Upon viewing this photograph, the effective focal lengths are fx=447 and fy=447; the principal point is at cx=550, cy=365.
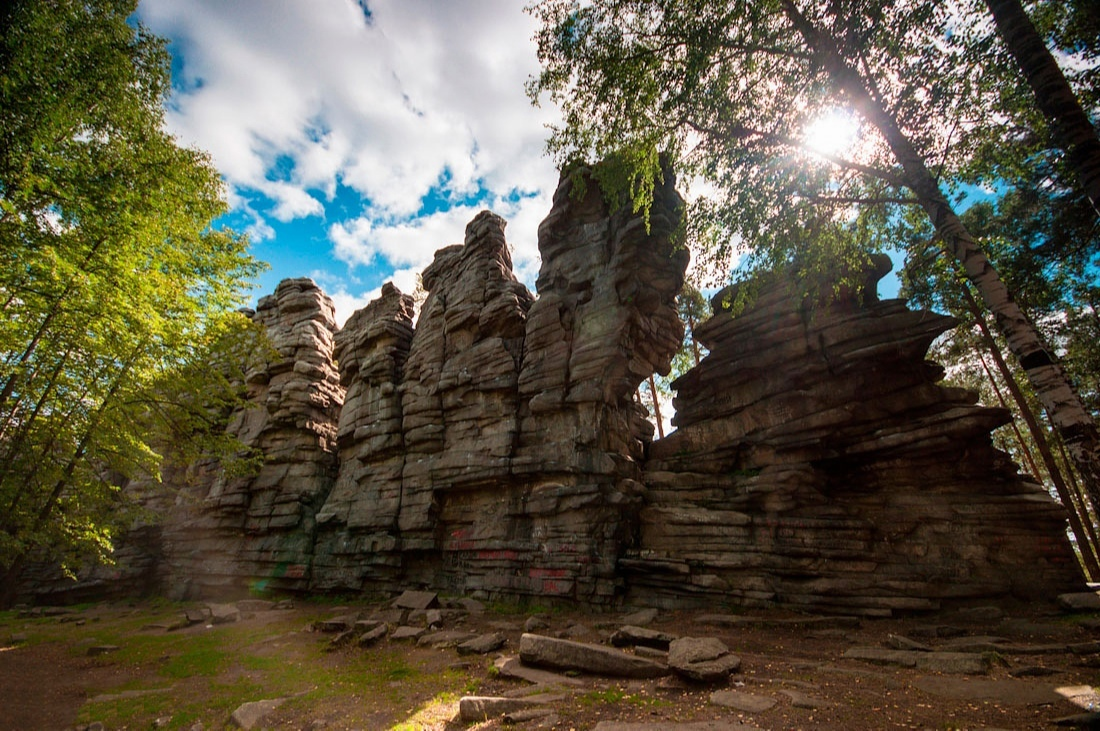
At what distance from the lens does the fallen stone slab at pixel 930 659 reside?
8.27 m

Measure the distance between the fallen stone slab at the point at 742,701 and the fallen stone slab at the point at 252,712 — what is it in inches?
327

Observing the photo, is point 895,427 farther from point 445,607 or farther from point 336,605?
point 336,605

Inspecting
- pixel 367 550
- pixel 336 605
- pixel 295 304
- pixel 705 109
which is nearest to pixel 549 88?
pixel 705 109

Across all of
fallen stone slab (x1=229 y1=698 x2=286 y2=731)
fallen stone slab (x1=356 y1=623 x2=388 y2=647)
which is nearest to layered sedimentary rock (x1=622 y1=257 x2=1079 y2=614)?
fallen stone slab (x1=356 y1=623 x2=388 y2=647)

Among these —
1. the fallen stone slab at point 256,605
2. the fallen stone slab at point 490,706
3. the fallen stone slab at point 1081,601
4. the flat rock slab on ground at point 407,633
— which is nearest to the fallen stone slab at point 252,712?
the fallen stone slab at point 490,706

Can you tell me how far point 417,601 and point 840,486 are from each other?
17231mm

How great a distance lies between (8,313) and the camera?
10.8 m

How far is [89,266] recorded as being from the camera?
36.5 ft

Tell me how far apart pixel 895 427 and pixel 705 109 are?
13.2 metres

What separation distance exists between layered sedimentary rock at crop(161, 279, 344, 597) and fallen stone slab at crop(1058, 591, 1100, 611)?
30171 millimetres

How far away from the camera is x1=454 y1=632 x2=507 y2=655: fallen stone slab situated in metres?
11.8

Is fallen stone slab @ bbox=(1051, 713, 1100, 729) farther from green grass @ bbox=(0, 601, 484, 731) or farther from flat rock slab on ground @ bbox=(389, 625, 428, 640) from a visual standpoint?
flat rock slab on ground @ bbox=(389, 625, 428, 640)

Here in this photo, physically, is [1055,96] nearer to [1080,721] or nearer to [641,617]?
[1080,721]

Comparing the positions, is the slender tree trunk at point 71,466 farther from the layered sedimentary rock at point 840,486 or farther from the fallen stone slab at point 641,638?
the layered sedimentary rock at point 840,486
